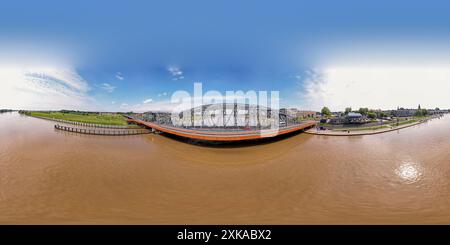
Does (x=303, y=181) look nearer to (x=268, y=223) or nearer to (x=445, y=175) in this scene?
(x=268, y=223)

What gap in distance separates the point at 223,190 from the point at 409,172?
9241 mm

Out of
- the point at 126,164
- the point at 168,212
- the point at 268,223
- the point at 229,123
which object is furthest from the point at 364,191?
the point at 229,123

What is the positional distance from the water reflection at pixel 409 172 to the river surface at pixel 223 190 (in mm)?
42

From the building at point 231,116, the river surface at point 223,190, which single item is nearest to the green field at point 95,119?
the building at point 231,116

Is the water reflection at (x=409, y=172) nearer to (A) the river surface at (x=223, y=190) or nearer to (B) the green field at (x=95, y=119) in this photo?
(A) the river surface at (x=223, y=190)

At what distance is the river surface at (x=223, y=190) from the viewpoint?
4.20 meters

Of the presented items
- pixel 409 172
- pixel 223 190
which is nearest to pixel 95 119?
pixel 223 190

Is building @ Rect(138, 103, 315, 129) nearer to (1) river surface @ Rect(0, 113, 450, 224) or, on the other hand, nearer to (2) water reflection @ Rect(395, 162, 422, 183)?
(1) river surface @ Rect(0, 113, 450, 224)

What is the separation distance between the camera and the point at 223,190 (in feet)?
18.1

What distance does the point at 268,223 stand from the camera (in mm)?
4008

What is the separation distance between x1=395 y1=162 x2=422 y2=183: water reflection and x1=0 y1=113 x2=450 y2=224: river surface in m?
0.04

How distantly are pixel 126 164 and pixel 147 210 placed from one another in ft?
15.6

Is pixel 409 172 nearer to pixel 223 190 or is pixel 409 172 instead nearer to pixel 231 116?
pixel 223 190
